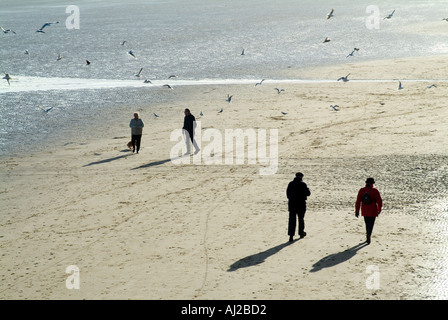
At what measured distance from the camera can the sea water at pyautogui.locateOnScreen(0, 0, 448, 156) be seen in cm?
2428

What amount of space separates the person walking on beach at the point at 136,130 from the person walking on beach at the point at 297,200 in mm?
7726

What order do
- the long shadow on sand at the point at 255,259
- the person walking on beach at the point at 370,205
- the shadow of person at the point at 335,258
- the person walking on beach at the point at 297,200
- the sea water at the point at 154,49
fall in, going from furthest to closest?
the sea water at the point at 154,49 < the person walking on beach at the point at 297,200 < the person walking on beach at the point at 370,205 < the long shadow on sand at the point at 255,259 < the shadow of person at the point at 335,258

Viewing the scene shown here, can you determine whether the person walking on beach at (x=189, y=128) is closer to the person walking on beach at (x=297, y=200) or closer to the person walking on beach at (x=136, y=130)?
the person walking on beach at (x=136, y=130)

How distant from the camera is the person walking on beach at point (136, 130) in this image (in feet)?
58.2

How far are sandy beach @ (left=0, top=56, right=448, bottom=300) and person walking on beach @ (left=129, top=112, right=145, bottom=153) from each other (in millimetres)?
407

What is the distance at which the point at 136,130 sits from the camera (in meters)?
17.8

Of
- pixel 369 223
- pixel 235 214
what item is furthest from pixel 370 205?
pixel 235 214

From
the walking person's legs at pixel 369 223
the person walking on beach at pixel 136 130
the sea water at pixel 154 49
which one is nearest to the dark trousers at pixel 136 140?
the person walking on beach at pixel 136 130

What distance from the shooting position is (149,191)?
1474 cm

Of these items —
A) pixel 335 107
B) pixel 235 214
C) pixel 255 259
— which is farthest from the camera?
pixel 335 107

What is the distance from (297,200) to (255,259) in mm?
1506

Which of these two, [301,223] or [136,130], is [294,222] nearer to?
[301,223]

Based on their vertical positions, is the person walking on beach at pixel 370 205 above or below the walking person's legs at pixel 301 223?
above
